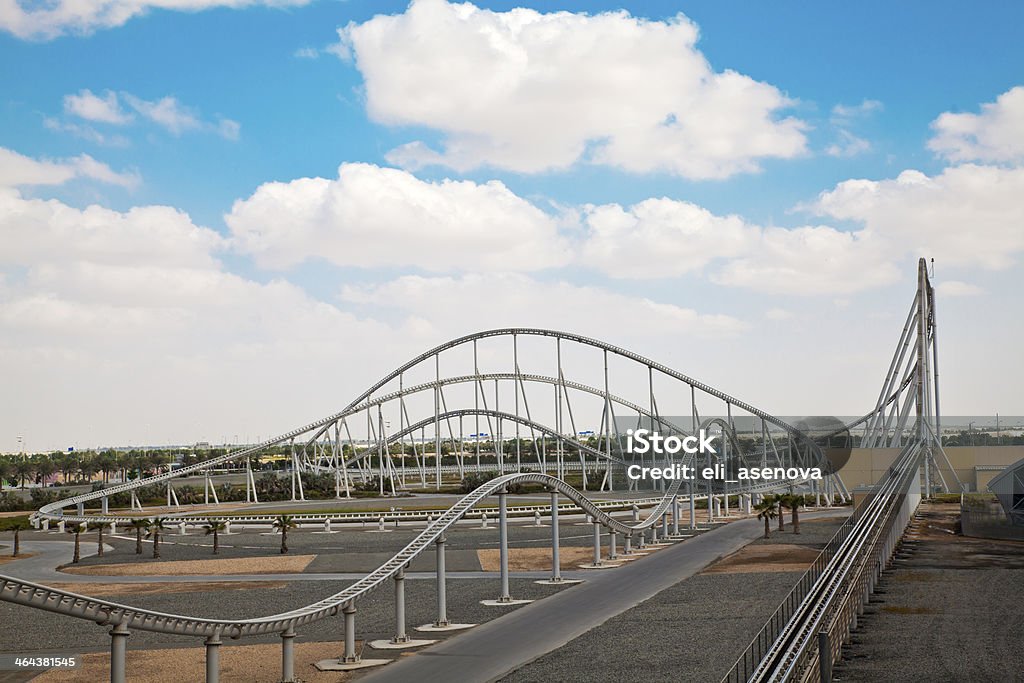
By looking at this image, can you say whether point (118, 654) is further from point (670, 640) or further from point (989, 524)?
point (989, 524)

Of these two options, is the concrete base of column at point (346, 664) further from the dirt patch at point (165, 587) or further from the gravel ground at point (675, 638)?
the dirt patch at point (165, 587)

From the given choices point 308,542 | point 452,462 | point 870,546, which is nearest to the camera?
point 870,546

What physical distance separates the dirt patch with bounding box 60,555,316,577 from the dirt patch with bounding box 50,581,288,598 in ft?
8.42

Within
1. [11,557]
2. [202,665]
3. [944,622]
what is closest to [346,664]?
[202,665]

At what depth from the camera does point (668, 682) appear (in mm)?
15523

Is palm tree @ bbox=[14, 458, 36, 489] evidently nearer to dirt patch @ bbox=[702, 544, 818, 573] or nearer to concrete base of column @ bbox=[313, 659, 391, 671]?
dirt patch @ bbox=[702, 544, 818, 573]

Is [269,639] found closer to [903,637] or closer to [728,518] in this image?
[903,637]

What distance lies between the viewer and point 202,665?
18.0 m

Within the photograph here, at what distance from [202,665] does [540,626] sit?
673 centimetres

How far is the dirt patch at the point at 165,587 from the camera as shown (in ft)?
92.1

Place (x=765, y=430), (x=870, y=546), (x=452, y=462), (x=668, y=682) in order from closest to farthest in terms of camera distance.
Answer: (x=668, y=682)
(x=870, y=546)
(x=765, y=430)
(x=452, y=462)

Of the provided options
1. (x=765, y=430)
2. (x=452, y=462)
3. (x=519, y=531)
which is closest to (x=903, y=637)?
(x=519, y=531)

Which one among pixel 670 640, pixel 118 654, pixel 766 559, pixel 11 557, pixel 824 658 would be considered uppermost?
pixel 118 654

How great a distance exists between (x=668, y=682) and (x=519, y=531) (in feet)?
92.2
